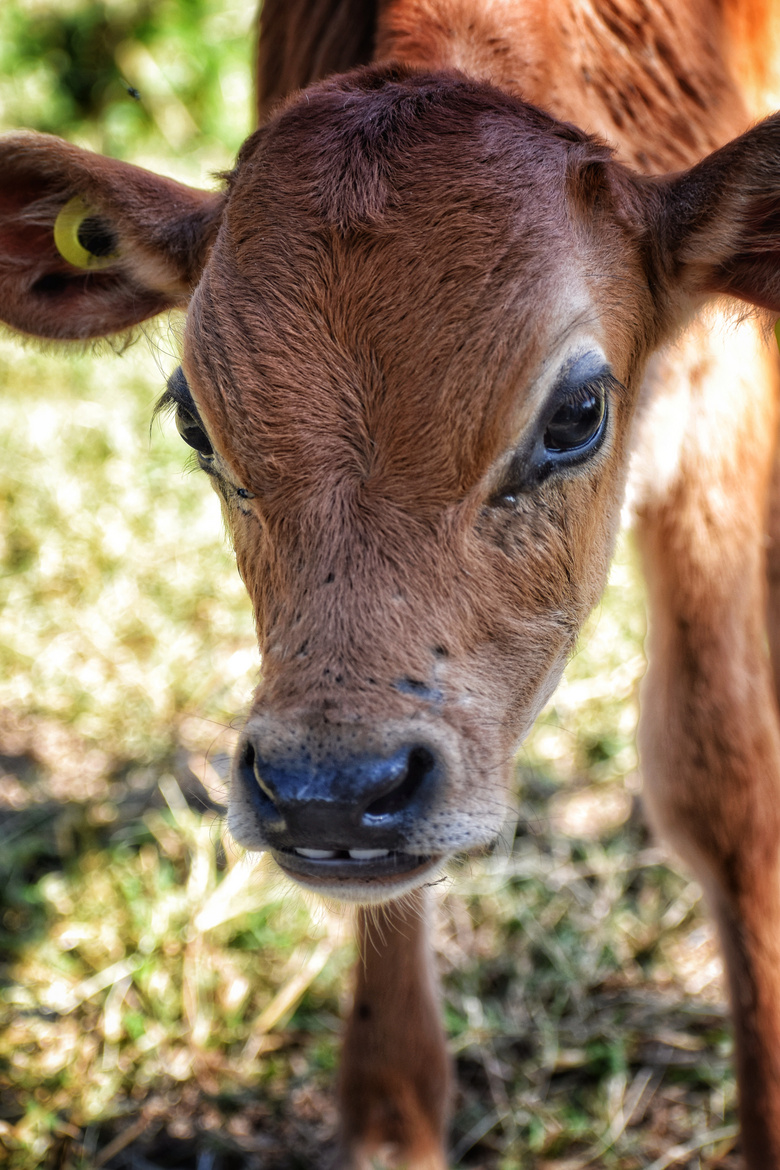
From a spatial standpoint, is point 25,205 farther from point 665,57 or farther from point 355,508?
point 665,57

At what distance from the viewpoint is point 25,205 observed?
295 centimetres

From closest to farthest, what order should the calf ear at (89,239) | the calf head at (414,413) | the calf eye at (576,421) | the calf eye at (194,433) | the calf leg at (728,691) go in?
the calf head at (414,413) < the calf eye at (576,421) < the calf eye at (194,433) < the calf ear at (89,239) < the calf leg at (728,691)

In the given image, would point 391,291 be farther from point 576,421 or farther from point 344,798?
point 344,798

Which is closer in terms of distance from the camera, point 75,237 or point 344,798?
point 344,798

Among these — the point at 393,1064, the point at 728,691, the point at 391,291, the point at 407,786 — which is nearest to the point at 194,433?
the point at 391,291

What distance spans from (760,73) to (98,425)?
14.2 feet

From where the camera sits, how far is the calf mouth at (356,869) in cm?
212

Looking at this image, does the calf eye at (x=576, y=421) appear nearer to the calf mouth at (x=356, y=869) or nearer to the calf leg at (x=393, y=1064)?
the calf mouth at (x=356, y=869)

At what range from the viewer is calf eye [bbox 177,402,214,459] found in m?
2.61

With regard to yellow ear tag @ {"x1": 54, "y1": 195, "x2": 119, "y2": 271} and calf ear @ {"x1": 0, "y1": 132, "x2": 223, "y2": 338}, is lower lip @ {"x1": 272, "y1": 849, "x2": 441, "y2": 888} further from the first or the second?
yellow ear tag @ {"x1": 54, "y1": 195, "x2": 119, "y2": 271}

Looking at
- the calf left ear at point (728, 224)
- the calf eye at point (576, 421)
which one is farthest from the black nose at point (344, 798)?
the calf left ear at point (728, 224)

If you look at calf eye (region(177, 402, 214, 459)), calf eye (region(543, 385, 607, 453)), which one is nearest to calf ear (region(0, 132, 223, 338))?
calf eye (region(177, 402, 214, 459))

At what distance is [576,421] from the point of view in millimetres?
2395

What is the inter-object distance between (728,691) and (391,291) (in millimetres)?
A: 1780
